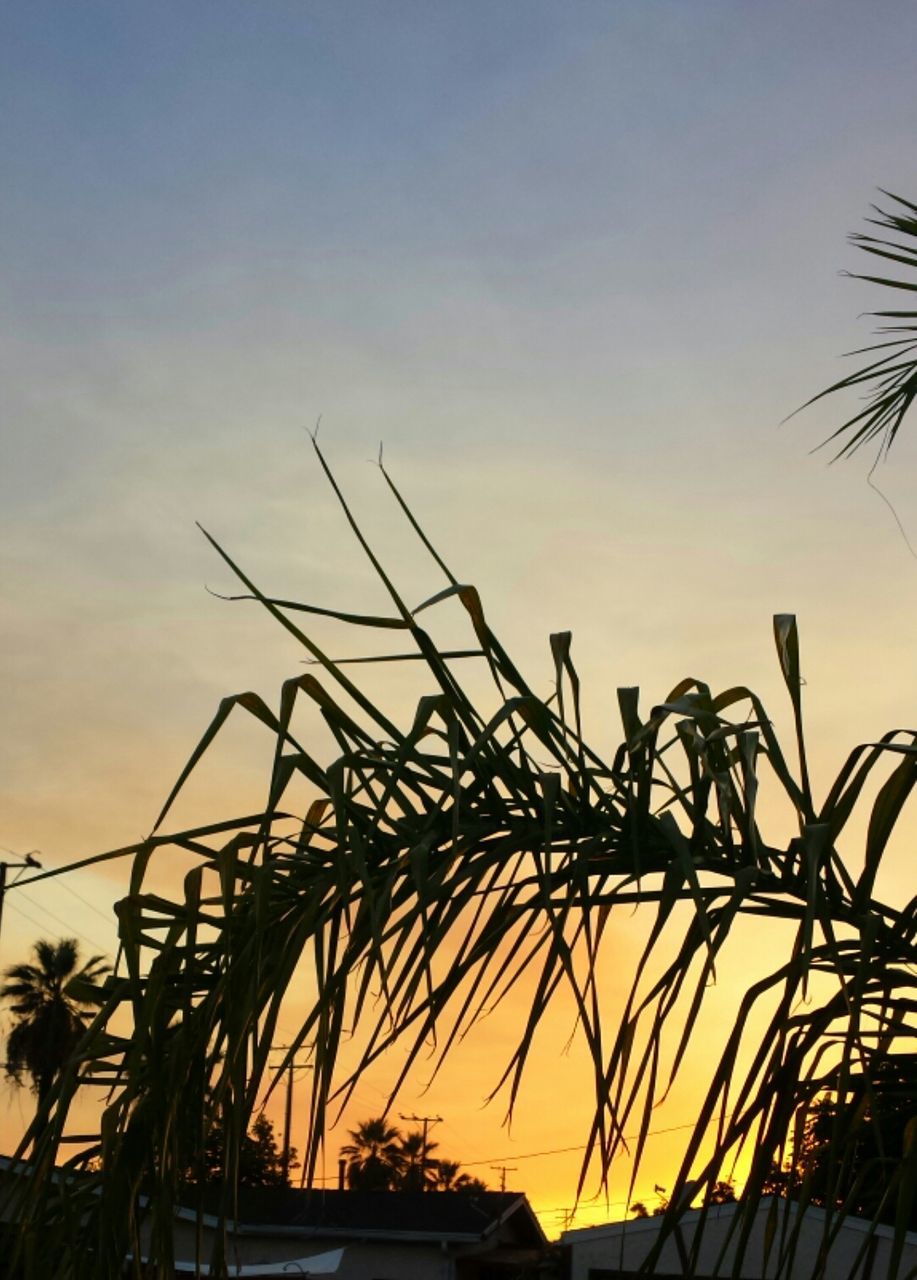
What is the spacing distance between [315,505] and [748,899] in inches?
121

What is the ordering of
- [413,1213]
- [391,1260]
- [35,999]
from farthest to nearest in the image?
[35,999] → [413,1213] → [391,1260]

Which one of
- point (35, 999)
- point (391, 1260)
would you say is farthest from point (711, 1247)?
point (35, 999)

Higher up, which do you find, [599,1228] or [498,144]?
[498,144]

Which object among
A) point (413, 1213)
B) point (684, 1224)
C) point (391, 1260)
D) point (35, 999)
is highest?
point (35, 999)

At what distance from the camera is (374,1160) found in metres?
71.1

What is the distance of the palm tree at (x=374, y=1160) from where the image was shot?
73125mm

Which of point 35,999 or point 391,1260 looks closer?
point 391,1260

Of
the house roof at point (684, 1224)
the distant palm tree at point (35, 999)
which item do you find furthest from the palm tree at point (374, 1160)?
the house roof at point (684, 1224)

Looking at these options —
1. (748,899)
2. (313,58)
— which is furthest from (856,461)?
(313,58)

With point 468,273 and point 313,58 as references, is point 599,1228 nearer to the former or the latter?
point 468,273

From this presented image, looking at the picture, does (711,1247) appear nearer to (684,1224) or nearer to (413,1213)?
(684,1224)

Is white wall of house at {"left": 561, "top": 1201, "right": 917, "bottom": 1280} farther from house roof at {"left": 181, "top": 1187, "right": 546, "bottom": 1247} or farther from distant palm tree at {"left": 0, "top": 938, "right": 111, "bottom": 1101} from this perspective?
distant palm tree at {"left": 0, "top": 938, "right": 111, "bottom": 1101}

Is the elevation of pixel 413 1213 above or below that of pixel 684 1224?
above

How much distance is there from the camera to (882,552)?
8.33 m
